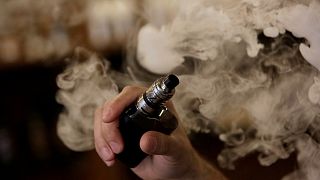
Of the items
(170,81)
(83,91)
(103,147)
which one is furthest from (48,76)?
(170,81)

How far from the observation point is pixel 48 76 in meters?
1.20

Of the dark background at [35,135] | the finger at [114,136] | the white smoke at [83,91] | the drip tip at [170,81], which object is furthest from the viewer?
the dark background at [35,135]

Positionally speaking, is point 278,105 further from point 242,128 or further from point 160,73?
point 160,73

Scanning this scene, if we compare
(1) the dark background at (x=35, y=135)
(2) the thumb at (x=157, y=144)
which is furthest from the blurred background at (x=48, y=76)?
(2) the thumb at (x=157, y=144)

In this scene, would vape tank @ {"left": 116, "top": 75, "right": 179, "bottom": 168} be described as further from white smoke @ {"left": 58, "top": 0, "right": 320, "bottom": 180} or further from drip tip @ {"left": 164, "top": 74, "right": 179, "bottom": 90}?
white smoke @ {"left": 58, "top": 0, "right": 320, "bottom": 180}

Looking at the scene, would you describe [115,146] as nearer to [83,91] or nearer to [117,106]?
[117,106]

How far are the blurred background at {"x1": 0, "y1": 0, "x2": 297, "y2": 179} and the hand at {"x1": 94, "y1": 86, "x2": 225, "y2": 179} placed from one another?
0.10m

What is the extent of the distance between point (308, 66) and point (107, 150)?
313 mm

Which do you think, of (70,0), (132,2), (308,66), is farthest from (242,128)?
(70,0)

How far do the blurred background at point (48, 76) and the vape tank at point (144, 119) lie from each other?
209mm

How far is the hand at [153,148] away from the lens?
72cm

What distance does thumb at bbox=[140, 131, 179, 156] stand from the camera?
697 millimetres

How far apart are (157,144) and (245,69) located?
8.6 inches

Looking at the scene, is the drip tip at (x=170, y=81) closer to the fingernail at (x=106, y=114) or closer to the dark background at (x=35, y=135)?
the fingernail at (x=106, y=114)
